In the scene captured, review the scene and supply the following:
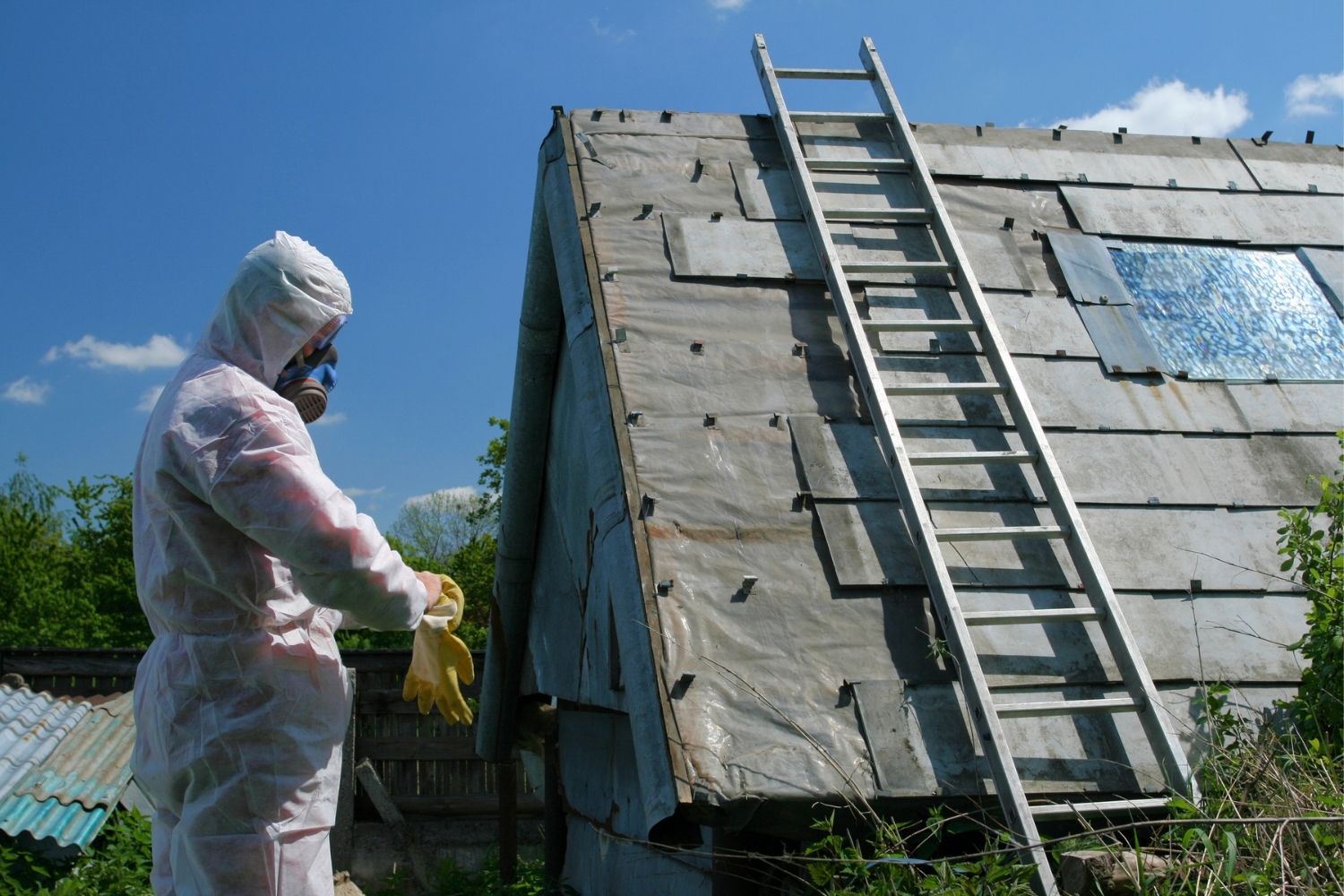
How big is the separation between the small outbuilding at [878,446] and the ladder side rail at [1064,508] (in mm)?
70

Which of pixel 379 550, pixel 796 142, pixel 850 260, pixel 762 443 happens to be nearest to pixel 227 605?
pixel 379 550

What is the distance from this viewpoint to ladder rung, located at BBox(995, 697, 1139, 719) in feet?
9.38

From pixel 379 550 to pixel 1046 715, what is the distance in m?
1.76

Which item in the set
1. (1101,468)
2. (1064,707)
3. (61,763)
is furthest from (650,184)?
(61,763)

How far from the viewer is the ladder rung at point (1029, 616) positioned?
9.95ft

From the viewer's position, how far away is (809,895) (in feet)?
8.84

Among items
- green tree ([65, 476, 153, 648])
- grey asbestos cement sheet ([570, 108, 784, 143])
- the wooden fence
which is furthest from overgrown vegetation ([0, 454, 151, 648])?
grey asbestos cement sheet ([570, 108, 784, 143])

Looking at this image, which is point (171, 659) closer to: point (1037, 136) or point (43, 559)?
point (1037, 136)

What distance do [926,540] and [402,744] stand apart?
743 centimetres

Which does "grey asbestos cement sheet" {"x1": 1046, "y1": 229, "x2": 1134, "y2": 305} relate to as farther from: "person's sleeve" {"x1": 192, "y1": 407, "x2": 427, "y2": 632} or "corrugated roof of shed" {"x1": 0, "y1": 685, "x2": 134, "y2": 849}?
"corrugated roof of shed" {"x1": 0, "y1": 685, "x2": 134, "y2": 849}

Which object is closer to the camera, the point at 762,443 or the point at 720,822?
the point at 720,822

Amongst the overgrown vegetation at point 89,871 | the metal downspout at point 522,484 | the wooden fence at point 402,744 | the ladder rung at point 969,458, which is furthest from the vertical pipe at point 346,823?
the ladder rung at point 969,458

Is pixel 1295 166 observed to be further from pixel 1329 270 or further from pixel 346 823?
pixel 346 823

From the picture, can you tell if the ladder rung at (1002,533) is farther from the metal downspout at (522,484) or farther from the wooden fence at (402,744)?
the wooden fence at (402,744)
